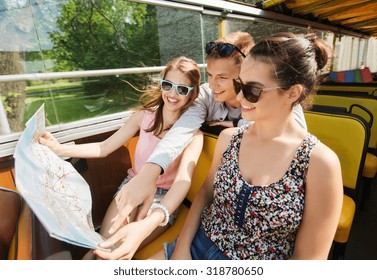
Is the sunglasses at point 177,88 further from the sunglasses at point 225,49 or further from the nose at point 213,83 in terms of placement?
the sunglasses at point 225,49

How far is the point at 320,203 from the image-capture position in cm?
91

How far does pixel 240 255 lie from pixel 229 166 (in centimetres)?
41

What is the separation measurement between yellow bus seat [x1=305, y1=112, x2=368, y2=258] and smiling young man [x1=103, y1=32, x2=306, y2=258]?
2.06ft

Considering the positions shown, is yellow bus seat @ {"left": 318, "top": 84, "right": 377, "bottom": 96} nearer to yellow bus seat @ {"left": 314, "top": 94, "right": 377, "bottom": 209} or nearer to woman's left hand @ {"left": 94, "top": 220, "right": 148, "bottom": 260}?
yellow bus seat @ {"left": 314, "top": 94, "right": 377, "bottom": 209}

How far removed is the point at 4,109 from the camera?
5.22 feet

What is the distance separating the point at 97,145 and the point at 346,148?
179 cm

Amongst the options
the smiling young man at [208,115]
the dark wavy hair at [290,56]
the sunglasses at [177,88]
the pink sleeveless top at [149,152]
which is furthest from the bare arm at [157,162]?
the dark wavy hair at [290,56]

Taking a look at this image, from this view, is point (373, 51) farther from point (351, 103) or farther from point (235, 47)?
point (235, 47)

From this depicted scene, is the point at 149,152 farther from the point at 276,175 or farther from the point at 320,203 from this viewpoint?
the point at 320,203

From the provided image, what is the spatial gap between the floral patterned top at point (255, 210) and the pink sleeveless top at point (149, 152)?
41cm

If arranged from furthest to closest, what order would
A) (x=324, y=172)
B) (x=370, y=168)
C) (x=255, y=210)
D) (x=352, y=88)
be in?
(x=352, y=88)
(x=370, y=168)
(x=255, y=210)
(x=324, y=172)

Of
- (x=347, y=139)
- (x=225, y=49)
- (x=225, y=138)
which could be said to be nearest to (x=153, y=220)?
(x=225, y=138)

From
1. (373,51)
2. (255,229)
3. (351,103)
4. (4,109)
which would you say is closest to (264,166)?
(255,229)
